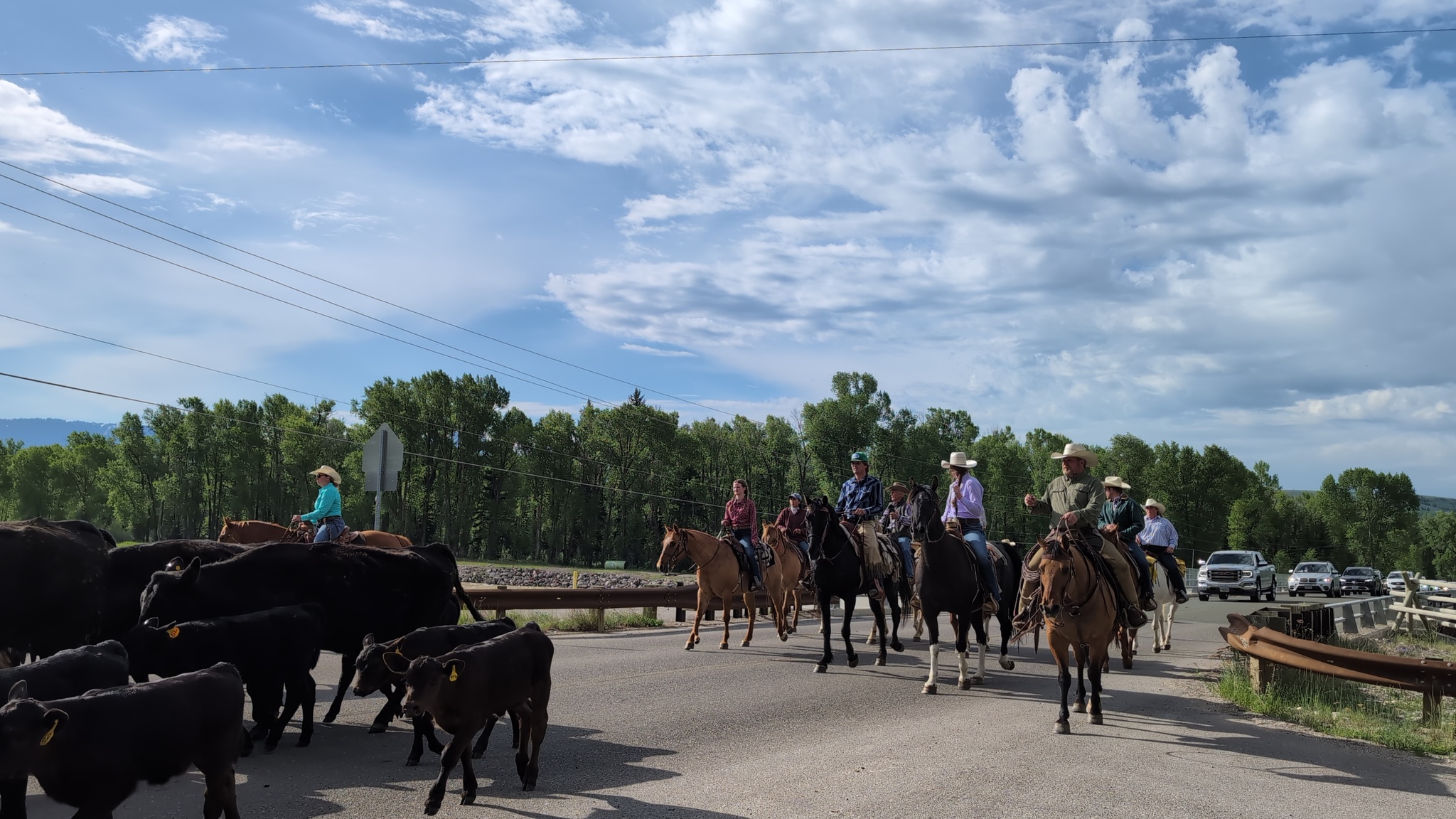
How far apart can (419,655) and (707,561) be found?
994 centimetres

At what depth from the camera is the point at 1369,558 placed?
400 feet

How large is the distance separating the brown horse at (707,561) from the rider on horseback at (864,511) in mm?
2158

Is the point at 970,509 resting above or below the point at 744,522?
above

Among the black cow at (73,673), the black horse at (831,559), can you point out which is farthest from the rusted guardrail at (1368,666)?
the black cow at (73,673)

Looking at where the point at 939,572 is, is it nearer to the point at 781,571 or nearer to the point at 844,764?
the point at 844,764

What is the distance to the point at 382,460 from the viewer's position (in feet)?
64.0

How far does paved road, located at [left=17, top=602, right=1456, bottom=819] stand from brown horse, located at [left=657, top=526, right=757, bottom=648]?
434 cm

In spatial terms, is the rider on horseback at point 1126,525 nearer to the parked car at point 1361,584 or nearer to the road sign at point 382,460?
the road sign at point 382,460

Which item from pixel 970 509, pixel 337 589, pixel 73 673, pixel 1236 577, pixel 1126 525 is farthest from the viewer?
pixel 1236 577

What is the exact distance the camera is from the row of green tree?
300 ft

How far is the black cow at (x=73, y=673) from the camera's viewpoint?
19.9 feet

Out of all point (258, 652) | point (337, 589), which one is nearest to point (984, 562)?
point (337, 589)

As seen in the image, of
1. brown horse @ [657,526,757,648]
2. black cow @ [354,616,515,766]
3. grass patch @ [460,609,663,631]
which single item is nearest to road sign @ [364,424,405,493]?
grass patch @ [460,609,663,631]

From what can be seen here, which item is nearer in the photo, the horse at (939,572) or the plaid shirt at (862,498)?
the horse at (939,572)
